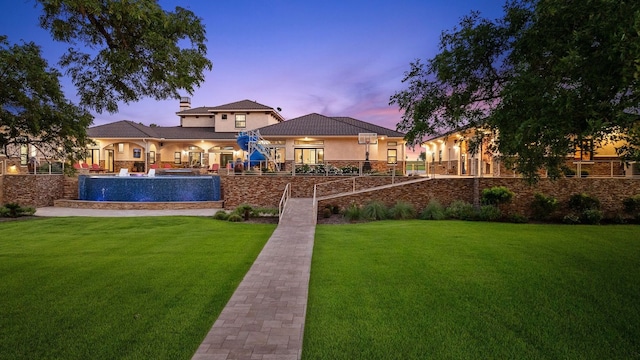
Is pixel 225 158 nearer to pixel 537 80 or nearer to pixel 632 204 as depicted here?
pixel 632 204

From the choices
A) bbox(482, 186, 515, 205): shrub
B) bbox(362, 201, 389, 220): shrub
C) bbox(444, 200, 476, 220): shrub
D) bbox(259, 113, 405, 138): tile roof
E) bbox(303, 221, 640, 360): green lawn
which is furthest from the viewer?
bbox(259, 113, 405, 138): tile roof

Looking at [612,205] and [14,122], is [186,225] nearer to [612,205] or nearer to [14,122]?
[14,122]

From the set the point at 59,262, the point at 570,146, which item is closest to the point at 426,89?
the point at 570,146

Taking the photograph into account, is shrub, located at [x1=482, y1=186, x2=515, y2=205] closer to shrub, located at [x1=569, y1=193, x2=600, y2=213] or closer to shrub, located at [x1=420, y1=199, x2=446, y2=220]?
shrub, located at [x1=420, y1=199, x2=446, y2=220]

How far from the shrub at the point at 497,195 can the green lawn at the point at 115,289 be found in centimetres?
1190

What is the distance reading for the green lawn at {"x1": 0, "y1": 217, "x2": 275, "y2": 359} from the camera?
5.26 m

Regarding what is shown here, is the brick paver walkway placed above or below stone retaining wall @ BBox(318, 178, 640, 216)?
below

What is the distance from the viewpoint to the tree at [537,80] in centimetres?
473

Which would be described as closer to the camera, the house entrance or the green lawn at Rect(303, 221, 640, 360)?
the green lawn at Rect(303, 221, 640, 360)

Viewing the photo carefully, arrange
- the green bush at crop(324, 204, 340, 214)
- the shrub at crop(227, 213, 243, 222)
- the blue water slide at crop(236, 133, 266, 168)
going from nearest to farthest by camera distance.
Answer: the shrub at crop(227, 213, 243, 222), the green bush at crop(324, 204, 340, 214), the blue water slide at crop(236, 133, 266, 168)

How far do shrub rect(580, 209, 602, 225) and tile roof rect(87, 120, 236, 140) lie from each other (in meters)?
29.5

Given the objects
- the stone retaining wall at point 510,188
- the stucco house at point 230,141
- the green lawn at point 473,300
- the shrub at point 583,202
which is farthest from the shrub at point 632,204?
the stucco house at point 230,141

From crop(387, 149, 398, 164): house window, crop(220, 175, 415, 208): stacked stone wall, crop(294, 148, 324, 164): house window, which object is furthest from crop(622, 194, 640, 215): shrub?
crop(294, 148, 324, 164): house window

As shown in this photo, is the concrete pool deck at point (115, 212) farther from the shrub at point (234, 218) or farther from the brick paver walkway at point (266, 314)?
the brick paver walkway at point (266, 314)
